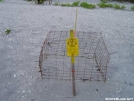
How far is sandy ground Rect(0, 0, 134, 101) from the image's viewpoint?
3051mm

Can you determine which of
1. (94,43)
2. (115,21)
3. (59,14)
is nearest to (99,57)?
(94,43)

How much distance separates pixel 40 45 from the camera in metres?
4.53

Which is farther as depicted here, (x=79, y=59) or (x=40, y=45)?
(x=40, y=45)

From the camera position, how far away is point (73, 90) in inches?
116

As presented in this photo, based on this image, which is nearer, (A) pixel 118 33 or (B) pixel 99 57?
(B) pixel 99 57

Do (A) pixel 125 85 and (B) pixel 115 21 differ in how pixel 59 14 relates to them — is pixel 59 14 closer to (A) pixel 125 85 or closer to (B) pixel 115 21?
(B) pixel 115 21

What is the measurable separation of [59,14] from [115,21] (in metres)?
1.93

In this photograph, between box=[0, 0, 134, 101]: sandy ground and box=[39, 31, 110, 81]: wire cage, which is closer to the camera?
box=[0, 0, 134, 101]: sandy ground

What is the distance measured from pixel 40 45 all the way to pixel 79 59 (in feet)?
3.51

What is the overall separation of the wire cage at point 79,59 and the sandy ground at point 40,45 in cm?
15

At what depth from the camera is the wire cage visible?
11.4 ft

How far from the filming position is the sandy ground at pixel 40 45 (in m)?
3.05

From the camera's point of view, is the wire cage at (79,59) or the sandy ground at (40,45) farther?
the wire cage at (79,59)

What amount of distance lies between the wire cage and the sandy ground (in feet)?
0.48
